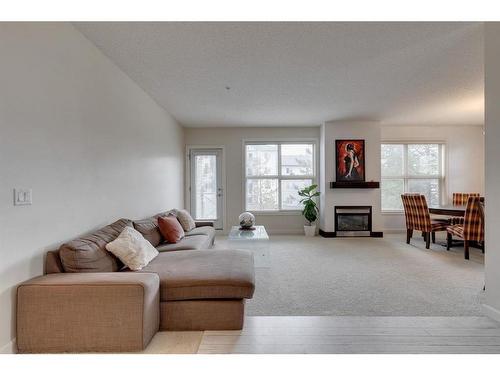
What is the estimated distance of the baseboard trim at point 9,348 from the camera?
1816 mm

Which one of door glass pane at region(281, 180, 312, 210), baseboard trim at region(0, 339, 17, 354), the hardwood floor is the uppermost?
door glass pane at region(281, 180, 312, 210)

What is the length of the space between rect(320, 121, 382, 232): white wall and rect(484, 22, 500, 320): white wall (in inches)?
159

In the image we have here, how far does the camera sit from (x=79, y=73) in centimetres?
267

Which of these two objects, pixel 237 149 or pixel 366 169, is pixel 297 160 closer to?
pixel 237 149

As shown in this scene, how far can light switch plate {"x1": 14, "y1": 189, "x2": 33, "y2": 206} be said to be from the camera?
1.93 metres

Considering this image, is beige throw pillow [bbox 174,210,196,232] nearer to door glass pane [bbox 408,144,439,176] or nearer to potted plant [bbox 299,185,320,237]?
potted plant [bbox 299,185,320,237]

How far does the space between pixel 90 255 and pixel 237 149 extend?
5.09 metres

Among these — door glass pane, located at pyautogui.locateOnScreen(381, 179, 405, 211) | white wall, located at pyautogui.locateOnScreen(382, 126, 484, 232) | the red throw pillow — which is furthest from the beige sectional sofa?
white wall, located at pyautogui.locateOnScreen(382, 126, 484, 232)

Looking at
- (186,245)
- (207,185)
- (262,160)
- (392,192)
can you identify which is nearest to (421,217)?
(392,192)

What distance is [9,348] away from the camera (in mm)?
1863

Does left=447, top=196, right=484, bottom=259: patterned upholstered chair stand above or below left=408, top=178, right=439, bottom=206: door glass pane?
below
